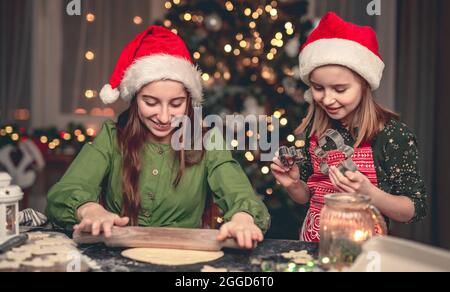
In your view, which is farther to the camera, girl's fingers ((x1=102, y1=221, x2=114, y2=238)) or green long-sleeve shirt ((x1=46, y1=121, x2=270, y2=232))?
green long-sleeve shirt ((x1=46, y1=121, x2=270, y2=232))

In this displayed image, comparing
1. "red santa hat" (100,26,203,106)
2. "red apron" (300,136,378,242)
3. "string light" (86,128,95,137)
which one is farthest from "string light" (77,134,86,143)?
"red apron" (300,136,378,242)

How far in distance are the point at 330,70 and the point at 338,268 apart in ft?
2.45

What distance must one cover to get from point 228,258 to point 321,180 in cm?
68

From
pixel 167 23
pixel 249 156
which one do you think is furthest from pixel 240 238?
pixel 167 23

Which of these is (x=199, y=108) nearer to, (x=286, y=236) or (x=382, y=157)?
(x=382, y=157)

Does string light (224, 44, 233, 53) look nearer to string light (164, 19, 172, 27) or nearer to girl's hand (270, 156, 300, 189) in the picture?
string light (164, 19, 172, 27)

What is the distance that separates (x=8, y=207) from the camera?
52.6 inches

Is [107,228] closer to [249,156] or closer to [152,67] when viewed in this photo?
[152,67]

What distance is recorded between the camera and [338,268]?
3.85 ft

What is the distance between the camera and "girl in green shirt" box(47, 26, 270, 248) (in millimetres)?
1666

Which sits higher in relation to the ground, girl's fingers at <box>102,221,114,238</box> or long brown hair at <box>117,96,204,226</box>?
long brown hair at <box>117,96,204,226</box>

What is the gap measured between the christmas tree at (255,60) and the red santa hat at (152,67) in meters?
1.26

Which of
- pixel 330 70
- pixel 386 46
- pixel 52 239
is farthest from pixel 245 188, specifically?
pixel 386 46

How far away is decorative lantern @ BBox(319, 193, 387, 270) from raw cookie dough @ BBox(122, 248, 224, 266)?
0.27m
